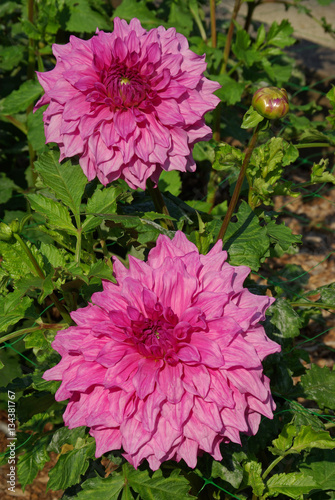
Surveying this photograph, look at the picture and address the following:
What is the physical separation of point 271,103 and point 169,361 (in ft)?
1.72

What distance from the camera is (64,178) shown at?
1.38 m

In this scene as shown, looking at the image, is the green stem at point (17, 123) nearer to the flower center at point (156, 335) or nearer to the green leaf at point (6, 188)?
the green leaf at point (6, 188)

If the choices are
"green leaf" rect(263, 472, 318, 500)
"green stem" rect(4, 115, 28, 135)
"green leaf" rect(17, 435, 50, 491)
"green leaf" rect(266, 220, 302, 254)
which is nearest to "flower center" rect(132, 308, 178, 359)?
"green leaf" rect(266, 220, 302, 254)

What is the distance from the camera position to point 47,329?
4.41ft

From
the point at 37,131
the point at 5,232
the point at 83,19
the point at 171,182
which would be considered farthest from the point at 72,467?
the point at 83,19

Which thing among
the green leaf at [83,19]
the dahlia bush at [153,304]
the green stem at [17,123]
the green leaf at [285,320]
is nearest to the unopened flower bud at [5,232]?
Answer: the dahlia bush at [153,304]

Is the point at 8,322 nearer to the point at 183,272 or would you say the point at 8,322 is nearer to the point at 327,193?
the point at 183,272

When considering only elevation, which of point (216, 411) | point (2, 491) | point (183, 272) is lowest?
point (2, 491)

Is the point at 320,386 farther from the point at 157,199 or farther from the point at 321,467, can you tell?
the point at 157,199

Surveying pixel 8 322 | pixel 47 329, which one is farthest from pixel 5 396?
pixel 8 322

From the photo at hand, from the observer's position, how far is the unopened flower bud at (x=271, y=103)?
103 centimetres

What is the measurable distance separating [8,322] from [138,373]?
38 centimetres

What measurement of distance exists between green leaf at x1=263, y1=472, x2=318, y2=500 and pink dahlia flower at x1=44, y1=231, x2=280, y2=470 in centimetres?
32

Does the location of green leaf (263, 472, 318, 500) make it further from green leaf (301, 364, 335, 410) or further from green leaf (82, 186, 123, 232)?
green leaf (82, 186, 123, 232)
